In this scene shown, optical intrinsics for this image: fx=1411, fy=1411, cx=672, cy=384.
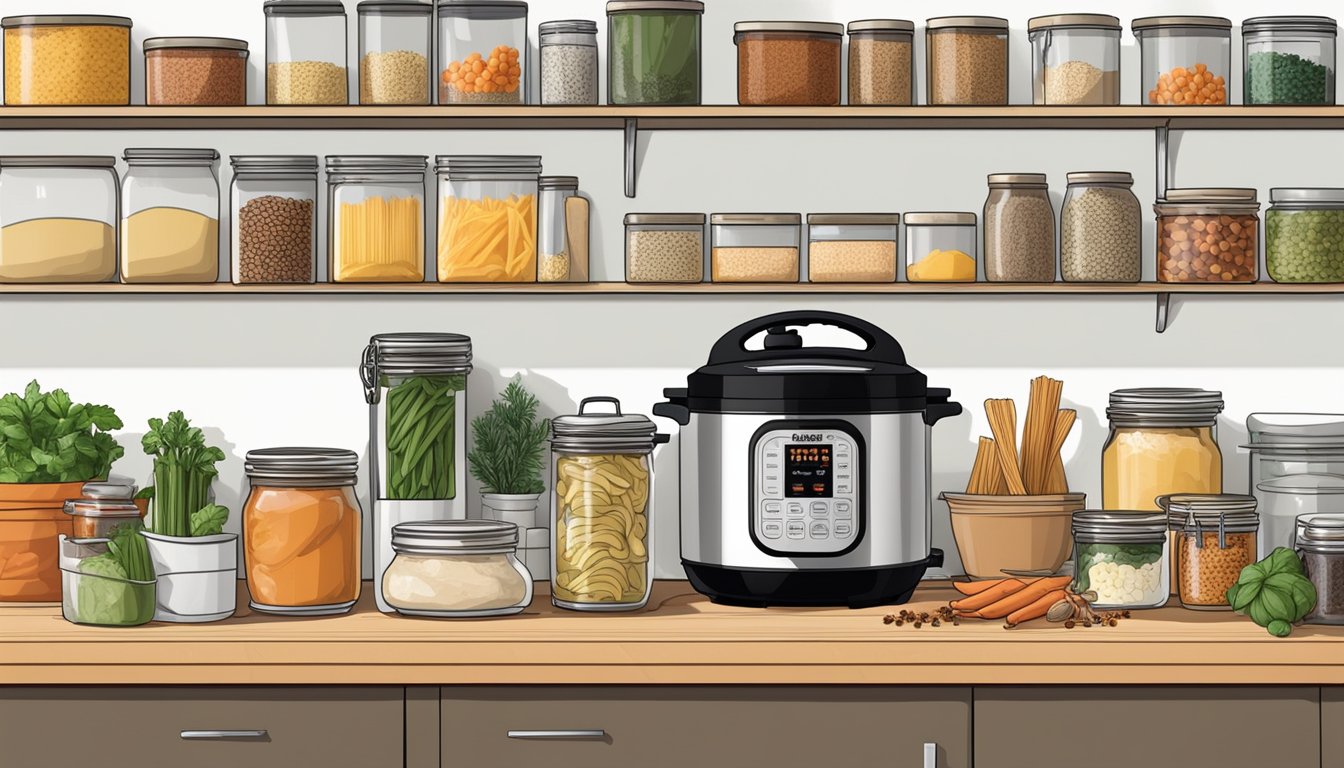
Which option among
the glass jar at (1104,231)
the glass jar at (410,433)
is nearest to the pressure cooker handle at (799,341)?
the glass jar at (1104,231)

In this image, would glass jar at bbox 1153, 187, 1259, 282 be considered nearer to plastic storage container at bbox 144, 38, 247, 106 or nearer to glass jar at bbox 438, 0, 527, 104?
glass jar at bbox 438, 0, 527, 104

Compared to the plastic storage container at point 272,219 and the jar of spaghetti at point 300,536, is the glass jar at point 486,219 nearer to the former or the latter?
the plastic storage container at point 272,219

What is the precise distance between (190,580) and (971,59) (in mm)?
1379

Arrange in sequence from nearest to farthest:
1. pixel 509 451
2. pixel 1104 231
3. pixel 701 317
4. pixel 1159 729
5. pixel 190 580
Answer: pixel 1159 729
pixel 190 580
pixel 1104 231
pixel 509 451
pixel 701 317

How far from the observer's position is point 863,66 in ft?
7.21

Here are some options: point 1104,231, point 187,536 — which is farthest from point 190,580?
point 1104,231

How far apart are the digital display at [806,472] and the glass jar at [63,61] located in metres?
1.17

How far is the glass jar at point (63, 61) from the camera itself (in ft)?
7.09

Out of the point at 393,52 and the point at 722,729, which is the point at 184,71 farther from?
the point at 722,729

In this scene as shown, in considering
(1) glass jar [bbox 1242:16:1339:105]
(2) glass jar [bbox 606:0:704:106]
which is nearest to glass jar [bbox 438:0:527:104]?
(2) glass jar [bbox 606:0:704:106]

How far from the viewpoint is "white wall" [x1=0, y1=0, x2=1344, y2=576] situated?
239cm

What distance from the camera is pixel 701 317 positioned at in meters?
2.41

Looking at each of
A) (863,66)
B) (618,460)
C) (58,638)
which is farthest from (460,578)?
(863,66)

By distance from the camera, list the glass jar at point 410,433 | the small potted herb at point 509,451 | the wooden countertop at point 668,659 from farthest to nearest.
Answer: the small potted herb at point 509,451 < the glass jar at point 410,433 < the wooden countertop at point 668,659
